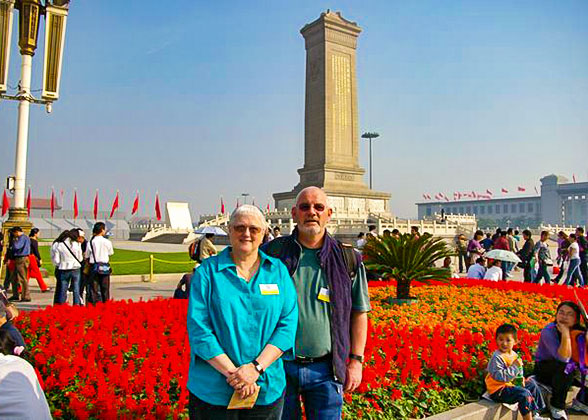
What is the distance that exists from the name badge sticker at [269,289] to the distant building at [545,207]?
97589 millimetres

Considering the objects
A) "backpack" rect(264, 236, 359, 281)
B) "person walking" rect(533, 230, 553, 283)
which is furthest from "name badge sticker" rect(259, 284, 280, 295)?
"person walking" rect(533, 230, 553, 283)

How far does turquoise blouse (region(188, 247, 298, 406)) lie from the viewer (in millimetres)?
2342

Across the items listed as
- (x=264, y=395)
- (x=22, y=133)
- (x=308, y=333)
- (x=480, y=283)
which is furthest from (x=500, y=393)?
(x=22, y=133)

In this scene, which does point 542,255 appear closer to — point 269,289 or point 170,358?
point 170,358

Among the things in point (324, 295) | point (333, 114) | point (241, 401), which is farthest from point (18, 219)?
point (333, 114)

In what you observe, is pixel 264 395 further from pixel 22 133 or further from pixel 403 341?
pixel 22 133

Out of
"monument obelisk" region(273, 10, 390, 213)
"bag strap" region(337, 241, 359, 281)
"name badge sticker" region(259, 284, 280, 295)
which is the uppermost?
"monument obelisk" region(273, 10, 390, 213)

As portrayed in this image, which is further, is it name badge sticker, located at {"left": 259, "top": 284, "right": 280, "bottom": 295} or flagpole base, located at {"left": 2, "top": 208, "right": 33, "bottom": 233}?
flagpole base, located at {"left": 2, "top": 208, "right": 33, "bottom": 233}

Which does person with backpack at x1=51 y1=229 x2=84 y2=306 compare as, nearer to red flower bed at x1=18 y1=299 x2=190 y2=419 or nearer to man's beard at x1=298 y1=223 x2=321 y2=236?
red flower bed at x1=18 y1=299 x2=190 y2=419

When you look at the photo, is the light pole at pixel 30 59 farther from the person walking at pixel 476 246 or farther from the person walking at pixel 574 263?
the person walking at pixel 574 263

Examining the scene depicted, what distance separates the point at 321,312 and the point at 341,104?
37468 mm

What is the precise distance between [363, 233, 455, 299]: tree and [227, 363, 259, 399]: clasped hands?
591 cm

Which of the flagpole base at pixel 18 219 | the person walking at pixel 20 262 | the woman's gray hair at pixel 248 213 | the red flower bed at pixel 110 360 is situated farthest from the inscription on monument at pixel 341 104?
the woman's gray hair at pixel 248 213

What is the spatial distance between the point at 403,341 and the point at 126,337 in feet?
9.80
